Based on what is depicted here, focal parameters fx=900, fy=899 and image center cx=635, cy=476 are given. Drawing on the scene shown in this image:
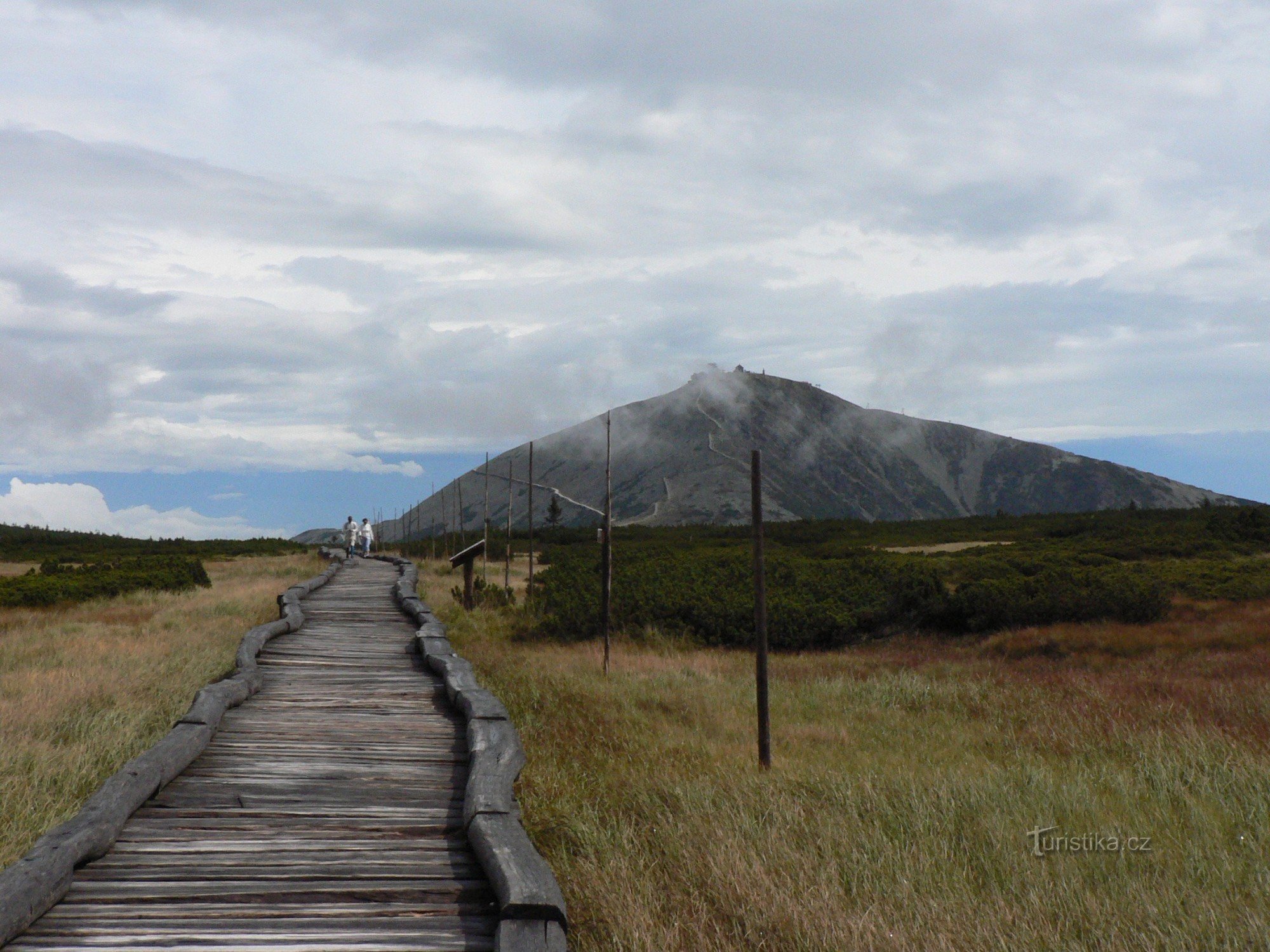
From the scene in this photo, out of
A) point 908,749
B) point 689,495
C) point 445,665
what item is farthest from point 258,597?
point 689,495

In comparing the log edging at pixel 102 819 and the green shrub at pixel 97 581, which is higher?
the green shrub at pixel 97 581

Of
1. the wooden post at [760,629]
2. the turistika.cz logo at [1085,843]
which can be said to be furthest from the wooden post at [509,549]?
the turistika.cz logo at [1085,843]

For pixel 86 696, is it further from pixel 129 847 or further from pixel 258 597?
pixel 258 597

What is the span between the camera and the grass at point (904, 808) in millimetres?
4617

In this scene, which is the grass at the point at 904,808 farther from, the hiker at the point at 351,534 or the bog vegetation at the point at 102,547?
the bog vegetation at the point at 102,547

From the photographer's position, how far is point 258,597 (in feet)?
Answer: 76.5

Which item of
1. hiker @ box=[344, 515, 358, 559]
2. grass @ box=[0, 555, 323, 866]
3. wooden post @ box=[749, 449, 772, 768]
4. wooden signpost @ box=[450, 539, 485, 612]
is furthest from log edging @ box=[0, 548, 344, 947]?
hiker @ box=[344, 515, 358, 559]

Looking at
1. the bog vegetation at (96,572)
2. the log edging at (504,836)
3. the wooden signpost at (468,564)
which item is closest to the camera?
the log edging at (504,836)

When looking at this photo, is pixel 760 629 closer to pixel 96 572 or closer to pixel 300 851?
pixel 300 851

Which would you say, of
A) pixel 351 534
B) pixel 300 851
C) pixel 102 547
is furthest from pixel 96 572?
pixel 102 547

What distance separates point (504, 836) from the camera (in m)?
4.90

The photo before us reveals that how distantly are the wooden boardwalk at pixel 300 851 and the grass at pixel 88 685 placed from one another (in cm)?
94

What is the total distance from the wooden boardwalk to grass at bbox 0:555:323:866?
3.10 ft

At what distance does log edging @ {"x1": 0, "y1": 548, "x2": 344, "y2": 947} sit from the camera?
4.06m
